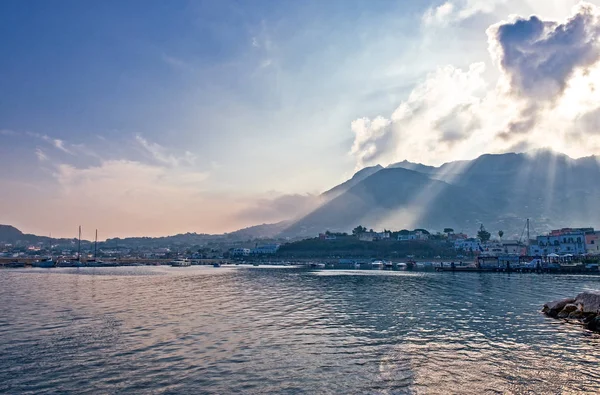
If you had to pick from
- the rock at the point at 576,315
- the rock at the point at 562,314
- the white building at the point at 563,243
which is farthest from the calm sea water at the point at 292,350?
the white building at the point at 563,243

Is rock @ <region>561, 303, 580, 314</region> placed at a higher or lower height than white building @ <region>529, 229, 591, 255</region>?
lower

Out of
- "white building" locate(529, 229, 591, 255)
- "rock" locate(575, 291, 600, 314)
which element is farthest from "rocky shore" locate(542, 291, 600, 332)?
"white building" locate(529, 229, 591, 255)

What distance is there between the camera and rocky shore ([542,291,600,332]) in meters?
37.7

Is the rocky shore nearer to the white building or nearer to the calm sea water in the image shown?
the calm sea water

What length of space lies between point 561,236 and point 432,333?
17402 centimetres

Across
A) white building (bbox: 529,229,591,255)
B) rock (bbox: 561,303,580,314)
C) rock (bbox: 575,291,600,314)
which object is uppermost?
white building (bbox: 529,229,591,255)

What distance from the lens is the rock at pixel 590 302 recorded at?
39562 millimetres

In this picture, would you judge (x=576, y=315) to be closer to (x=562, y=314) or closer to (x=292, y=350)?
(x=562, y=314)

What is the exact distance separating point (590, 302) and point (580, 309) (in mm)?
1260

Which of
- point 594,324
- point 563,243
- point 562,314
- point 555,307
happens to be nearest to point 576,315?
point 562,314

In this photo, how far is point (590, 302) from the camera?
40.9 metres

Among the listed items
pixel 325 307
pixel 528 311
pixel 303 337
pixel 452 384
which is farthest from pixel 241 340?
pixel 528 311

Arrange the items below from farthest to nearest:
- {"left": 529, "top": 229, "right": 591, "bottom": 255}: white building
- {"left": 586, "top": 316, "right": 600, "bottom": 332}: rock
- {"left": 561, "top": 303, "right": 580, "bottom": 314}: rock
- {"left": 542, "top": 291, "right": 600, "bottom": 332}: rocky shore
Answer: {"left": 529, "top": 229, "right": 591, "bottom": 255}: white building
{"left": 561, "top": 303, "right": 580, "bottom": 314}: rock
{"left": 542, "top": 291, "right": 600, "bottom": 332}: rocky shore
{"left": 586, "top": 316, "right": 600, "bottom": 332}: rock

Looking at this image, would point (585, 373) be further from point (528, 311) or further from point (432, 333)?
point (528, 311)
